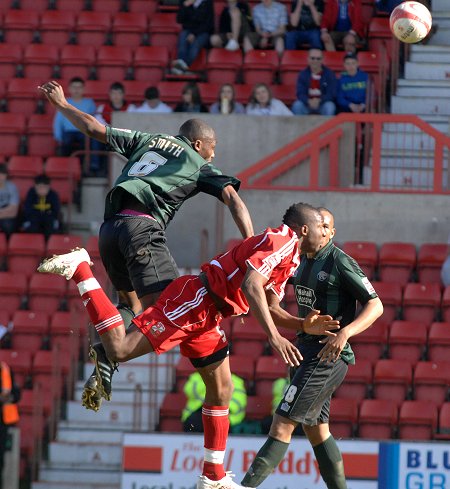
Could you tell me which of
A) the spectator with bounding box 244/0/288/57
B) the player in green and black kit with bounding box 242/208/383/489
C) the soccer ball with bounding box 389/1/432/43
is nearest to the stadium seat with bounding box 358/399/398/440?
the soccer ball with bounding box 389/1/432/43

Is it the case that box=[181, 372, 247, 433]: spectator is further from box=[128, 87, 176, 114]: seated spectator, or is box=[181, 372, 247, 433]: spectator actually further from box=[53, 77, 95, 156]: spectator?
box=[53, 77, 95, 156]: spectator

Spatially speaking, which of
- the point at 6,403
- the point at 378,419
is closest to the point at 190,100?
the point at 6,403

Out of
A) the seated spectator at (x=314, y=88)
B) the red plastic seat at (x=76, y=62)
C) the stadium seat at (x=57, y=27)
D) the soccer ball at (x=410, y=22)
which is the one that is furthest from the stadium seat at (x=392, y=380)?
the stadium seat at (x=57, y=27)

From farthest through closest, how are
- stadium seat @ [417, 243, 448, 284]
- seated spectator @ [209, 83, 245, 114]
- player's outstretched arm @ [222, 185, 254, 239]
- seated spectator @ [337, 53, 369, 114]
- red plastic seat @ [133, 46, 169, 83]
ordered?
1. red plastic seat @ [133, 46, 169, 83]
2. seated spectator @ [337, 53, 369, 114]
3. seated spectator @ [209, 83, 245, 114]
4. stadium seat @ [417, 243, 448, 284]
5. player's outstretched arm @ [222, 185, 254, 239]

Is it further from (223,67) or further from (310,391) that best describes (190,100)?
(310,391)

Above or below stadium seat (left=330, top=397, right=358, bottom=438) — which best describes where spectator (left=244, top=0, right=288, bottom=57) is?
above

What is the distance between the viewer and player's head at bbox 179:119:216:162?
9.84 metres

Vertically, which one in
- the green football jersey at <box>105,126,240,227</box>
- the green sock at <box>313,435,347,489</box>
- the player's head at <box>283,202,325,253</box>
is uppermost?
the green football jersey at <box>105,126,240,227</box>

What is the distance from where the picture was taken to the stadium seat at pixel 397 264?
15844 millimetres

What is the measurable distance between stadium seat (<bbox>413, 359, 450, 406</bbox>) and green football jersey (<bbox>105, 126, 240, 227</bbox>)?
5466 millimetres

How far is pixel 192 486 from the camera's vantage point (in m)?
13.1

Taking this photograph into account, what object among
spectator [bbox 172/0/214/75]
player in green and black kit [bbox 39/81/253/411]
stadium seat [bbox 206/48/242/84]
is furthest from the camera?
spectator [bbox 172/0/214/75]

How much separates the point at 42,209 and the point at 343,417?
4.56 metres

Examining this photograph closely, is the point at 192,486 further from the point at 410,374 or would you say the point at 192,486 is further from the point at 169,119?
the point at 169,119
